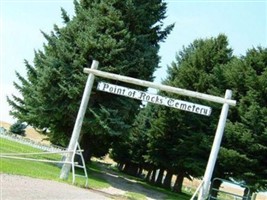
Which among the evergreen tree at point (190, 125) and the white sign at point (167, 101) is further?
the evergreen tree at point (190, 125)

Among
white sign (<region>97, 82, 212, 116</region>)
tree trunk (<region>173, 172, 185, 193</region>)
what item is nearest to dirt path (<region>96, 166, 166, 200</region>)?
white sign (<region>97, 82, 212, 116</region>)

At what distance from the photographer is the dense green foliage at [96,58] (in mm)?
24422

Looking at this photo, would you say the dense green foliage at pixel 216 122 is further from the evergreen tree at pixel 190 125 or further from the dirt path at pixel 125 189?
the dirt path at pixel 125 189

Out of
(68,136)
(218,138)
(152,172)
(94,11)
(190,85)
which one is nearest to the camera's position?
(218,138)

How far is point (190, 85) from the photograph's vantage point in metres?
35.7

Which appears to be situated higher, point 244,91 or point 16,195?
point 244,91

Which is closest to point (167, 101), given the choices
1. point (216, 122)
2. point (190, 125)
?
point (216, 122)

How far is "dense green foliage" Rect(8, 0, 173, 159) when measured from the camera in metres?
24.4

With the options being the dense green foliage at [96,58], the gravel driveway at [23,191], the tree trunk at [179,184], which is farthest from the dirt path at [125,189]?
the tree trunk at [179,184]

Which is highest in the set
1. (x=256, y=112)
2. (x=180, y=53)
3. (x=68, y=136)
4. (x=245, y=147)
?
(x=180, y=53)

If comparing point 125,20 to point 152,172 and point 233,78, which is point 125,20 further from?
point 152,172

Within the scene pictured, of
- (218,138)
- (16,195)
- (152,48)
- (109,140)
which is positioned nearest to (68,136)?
(109,140)

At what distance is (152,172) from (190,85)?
16.3m

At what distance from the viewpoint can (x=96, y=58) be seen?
2461 centimetres
